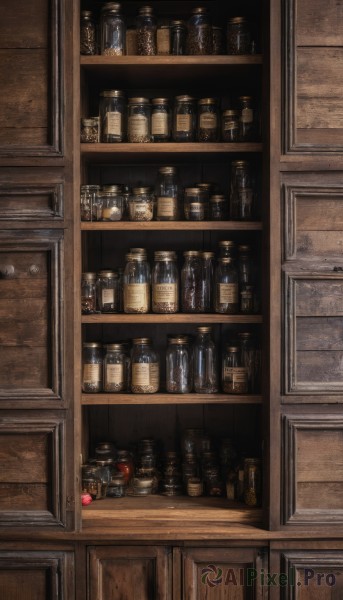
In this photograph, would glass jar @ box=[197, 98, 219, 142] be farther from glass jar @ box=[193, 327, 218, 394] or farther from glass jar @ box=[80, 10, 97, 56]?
glass jar @ box=[193, 327, 218, 394]

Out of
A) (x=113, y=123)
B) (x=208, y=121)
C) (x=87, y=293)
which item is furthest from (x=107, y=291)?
(x=208, y=121)

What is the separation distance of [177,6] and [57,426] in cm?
150

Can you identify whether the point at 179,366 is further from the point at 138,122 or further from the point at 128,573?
the point at 138,122

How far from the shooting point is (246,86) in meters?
2.63

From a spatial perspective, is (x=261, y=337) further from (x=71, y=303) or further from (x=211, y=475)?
(x=71, y=303)

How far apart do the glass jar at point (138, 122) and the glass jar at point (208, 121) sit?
0.17 metres

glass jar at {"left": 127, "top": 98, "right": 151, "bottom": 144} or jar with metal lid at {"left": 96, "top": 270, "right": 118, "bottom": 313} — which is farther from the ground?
glass jar at {"left": 127, "top": 98, "right": 151, "bottom": 144}

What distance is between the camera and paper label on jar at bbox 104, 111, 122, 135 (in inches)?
94.7

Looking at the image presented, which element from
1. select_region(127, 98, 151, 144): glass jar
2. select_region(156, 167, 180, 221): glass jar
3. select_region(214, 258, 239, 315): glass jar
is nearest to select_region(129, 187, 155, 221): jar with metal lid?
select_region(156, 167, 180, 221): glass jar

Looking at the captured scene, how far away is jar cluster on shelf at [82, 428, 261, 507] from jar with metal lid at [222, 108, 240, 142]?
103cm

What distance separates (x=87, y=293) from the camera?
2.43 m

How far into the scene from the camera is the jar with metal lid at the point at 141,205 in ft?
7.90

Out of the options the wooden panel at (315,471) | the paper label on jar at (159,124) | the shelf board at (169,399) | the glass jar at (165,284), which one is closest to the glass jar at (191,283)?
the glass jar at (165,284)

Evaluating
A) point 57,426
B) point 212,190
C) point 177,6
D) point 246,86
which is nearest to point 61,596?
point 57,426
